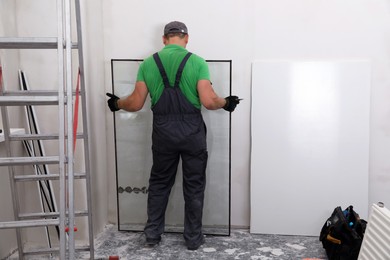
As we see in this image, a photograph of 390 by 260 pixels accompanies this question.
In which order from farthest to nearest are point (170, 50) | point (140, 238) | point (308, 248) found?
point (140, 238), point (308, 248), point (170, 50)

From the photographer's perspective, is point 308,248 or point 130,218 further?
point 130,218

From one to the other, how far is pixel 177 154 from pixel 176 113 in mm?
284

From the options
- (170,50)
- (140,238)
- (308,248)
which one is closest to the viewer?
(170,50)

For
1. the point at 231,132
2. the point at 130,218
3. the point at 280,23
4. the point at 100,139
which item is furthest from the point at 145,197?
the point at 280,23

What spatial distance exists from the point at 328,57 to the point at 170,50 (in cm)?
112

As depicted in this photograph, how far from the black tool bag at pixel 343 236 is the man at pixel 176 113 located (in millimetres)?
815

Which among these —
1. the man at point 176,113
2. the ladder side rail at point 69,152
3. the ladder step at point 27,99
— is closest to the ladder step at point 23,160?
the ladder side rail at point 69,152

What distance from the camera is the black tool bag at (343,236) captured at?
223 cm

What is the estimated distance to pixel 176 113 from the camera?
2.38 meters

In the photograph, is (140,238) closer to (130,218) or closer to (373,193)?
(130,218)

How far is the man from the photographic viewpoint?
7.70 ft

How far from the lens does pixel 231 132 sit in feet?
9.21

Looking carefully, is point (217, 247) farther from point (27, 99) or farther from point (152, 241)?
point (27, 99)

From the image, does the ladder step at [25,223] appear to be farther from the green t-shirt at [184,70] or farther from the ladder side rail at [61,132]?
the green t-shirt at [184,70]
